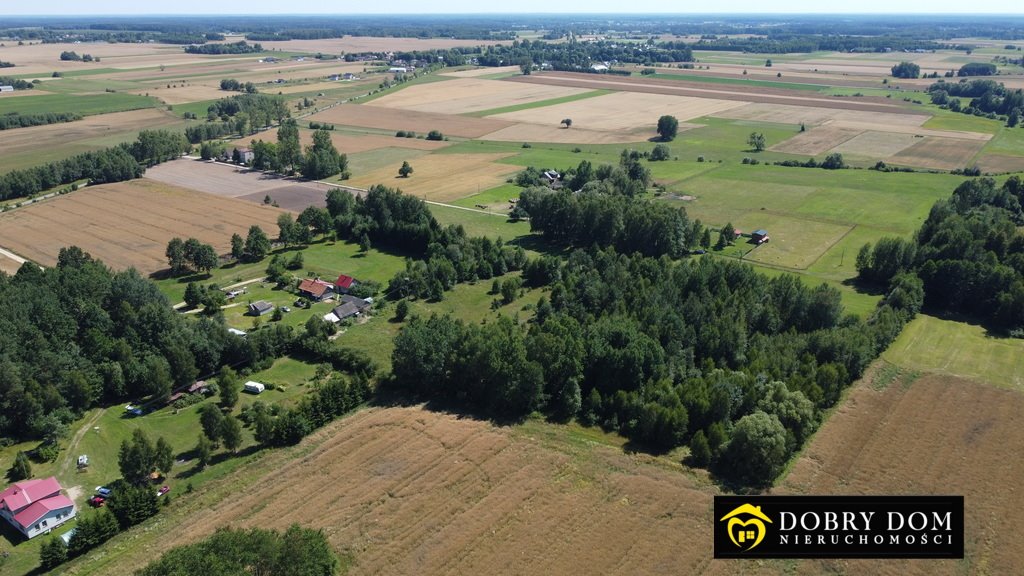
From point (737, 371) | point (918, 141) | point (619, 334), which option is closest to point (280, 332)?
point (619, 334)

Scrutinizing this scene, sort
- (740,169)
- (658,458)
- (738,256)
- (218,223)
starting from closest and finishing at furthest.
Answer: (658,458), (738,256), (218,223), (740,169)

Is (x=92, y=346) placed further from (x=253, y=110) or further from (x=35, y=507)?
(x=253, y=110)

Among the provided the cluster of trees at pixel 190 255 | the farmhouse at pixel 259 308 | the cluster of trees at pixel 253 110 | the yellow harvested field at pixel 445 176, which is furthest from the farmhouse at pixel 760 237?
the cluster of trees at pixel 253 110

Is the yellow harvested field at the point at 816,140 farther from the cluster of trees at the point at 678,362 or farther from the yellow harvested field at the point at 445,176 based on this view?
the cluster of trees at the point at 678,362

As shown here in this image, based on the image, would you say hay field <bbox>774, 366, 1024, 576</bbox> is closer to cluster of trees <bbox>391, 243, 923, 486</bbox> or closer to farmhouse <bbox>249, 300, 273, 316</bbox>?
cluster of trees <bbox>391, 243, 923, 486</bbox>

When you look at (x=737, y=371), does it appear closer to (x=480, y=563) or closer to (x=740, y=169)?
(x=480, y=563)

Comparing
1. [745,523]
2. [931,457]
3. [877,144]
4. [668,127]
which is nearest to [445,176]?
[668,127]

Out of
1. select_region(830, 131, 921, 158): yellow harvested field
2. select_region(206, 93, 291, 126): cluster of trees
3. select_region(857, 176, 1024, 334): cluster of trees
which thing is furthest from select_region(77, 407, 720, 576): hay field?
select_region(206, 93, 291, 126): cluster of trees

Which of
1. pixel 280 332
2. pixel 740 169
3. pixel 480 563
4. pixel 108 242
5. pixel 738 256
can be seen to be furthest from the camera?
pixel 740 169
